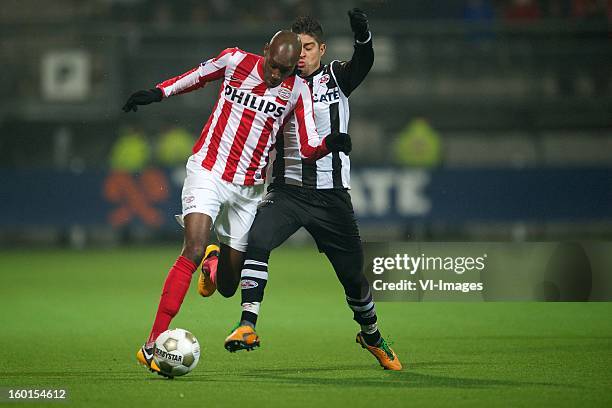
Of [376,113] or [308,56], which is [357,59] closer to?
[308,56]

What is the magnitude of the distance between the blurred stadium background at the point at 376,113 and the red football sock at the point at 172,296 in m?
10.5

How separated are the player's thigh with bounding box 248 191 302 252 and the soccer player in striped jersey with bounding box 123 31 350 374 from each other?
0.12 meters

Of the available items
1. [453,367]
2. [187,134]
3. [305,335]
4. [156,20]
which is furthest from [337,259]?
[156,20]

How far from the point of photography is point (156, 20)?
19812 mm

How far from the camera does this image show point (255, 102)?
7.09m

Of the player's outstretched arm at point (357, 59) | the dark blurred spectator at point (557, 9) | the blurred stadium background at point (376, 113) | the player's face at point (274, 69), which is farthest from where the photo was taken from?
the dark blurred spectator at point (557, 9)

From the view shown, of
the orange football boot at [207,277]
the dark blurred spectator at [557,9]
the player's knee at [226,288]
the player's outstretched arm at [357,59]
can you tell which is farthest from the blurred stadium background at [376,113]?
the player's outstretched arm at [357,59]

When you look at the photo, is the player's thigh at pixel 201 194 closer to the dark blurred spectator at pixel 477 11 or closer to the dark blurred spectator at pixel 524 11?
the dark blurred spectator at pixel 477 11

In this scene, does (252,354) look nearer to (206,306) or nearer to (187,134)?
(206,306)

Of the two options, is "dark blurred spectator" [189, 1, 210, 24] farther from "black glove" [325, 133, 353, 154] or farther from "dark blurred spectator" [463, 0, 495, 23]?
"black glove" [325, 133, 353, 154]

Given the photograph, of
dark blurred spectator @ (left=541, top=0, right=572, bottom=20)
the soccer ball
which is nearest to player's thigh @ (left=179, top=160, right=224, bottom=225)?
the soccer ball

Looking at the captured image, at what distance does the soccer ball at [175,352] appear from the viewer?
6594 millimetres

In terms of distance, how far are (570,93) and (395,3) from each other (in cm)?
317

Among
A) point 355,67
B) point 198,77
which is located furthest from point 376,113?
→ point 198,77
